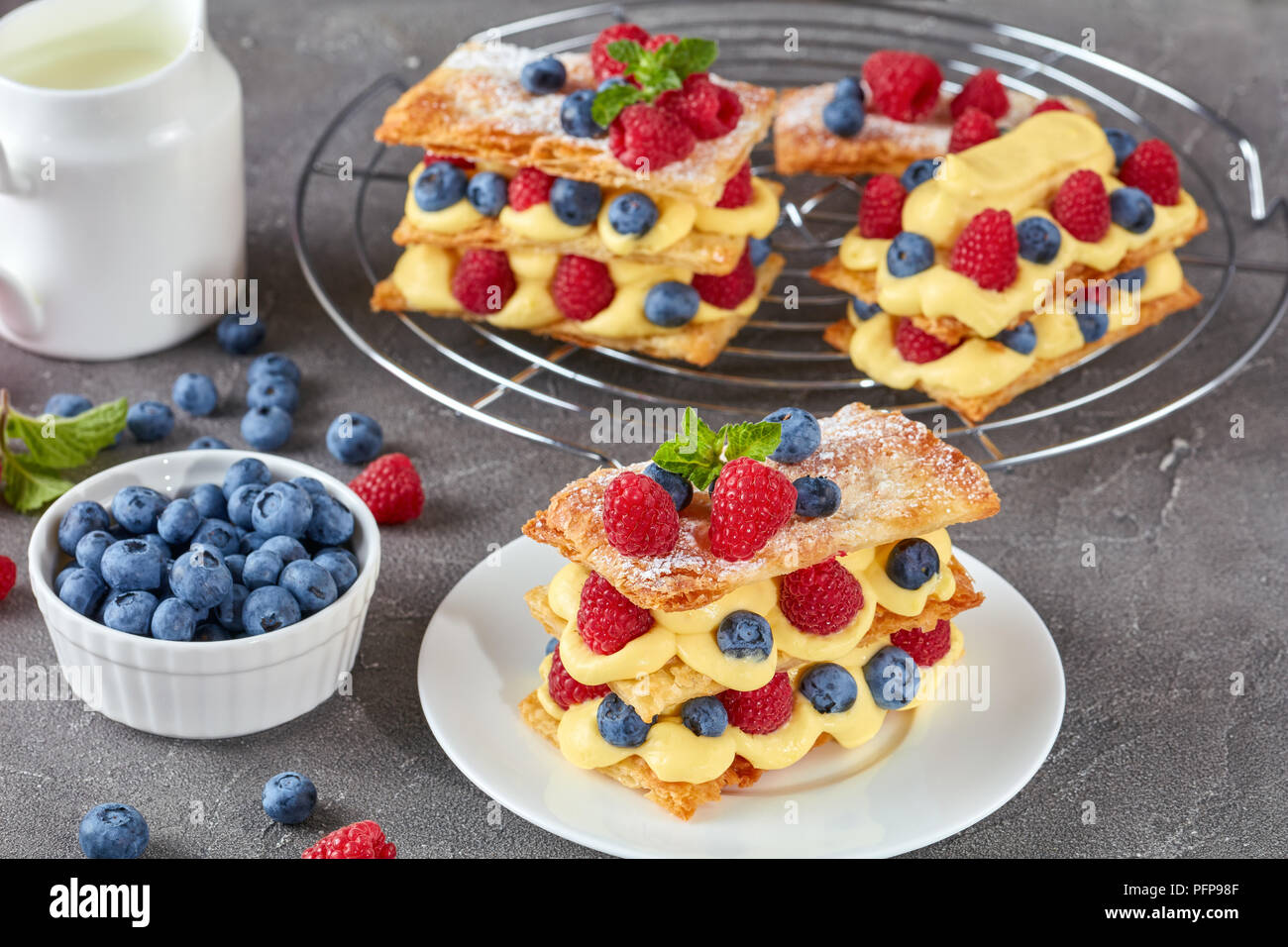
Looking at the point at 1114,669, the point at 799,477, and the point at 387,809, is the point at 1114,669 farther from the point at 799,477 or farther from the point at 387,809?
the point at 387,809

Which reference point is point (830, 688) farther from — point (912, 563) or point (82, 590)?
point (82, 590)

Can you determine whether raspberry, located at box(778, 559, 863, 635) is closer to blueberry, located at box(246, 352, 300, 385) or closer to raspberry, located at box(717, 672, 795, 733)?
raspberry, located at box(717, 672, 795, 733)

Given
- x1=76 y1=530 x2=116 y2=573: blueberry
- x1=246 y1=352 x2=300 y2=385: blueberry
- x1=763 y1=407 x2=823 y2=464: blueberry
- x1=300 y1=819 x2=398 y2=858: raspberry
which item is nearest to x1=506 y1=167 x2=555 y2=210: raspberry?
x1=246 y1=352 x2=300 y2=385: blueberry

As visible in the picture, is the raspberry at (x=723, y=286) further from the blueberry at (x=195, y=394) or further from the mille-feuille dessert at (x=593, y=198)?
the blueberry at (x=195, y=394)

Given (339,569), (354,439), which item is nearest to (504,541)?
(354,439)

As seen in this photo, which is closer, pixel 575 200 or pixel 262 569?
pixel 262 569

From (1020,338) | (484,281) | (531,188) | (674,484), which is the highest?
(674,484)
